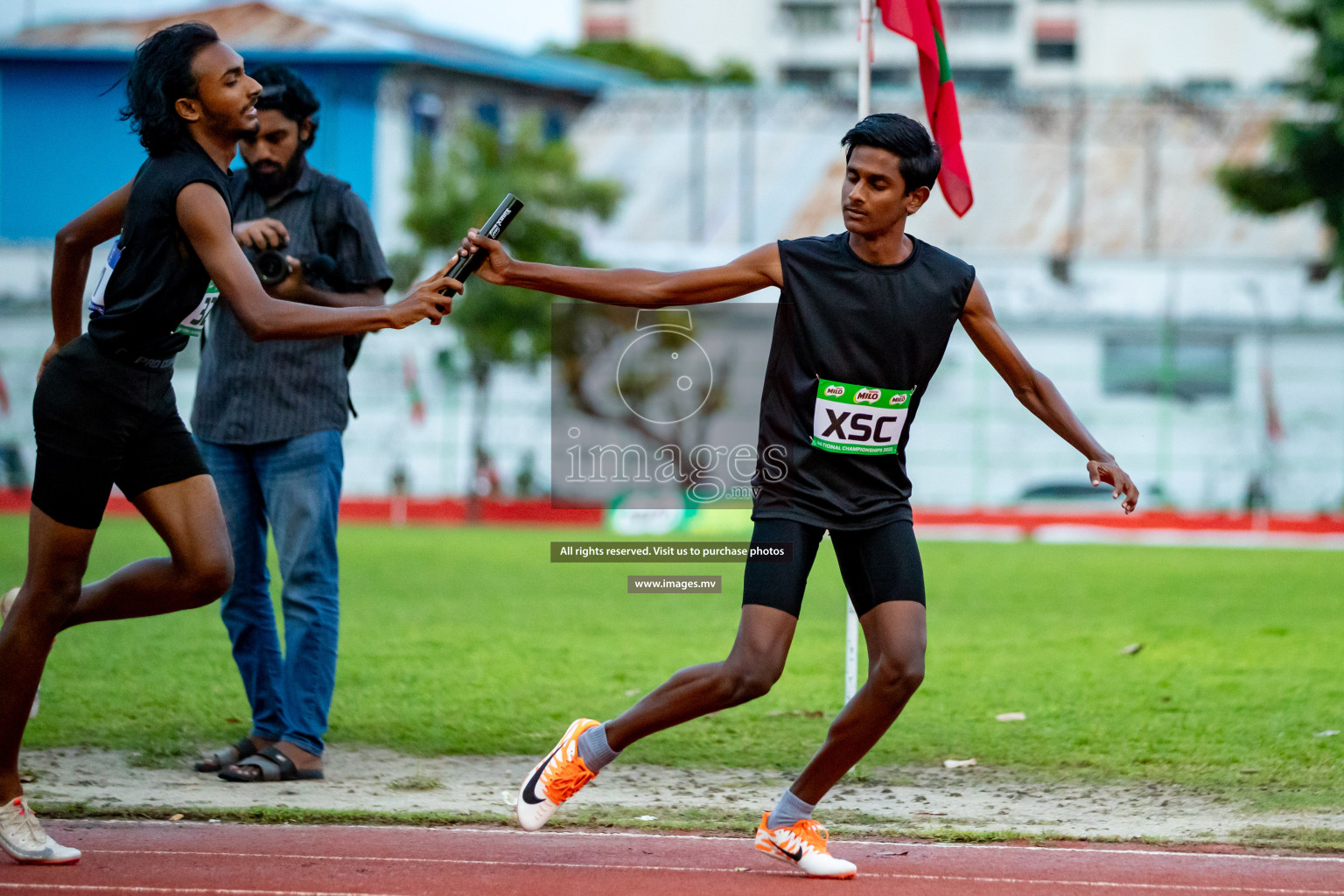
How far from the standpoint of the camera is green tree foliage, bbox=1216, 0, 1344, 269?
28250 mm

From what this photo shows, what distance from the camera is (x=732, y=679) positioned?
475 cm

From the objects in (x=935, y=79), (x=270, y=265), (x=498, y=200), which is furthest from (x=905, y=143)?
(x=498, y=200)

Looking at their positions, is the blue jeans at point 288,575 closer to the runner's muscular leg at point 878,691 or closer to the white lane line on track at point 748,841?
the white lane line on track at point 748,841

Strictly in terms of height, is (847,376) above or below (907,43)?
below

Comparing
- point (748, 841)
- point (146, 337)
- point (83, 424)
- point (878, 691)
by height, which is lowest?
point (748, 841)

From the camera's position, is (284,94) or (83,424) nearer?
(83,424)

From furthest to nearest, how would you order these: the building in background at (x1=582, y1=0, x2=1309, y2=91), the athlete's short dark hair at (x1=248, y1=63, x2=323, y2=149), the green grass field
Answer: the building in background at (x1=582, y1=0, x2=1309, y2=91) → the green grass field → the athlete's short dark hair at (x1=248, y1=63, x2=323, y2=149)

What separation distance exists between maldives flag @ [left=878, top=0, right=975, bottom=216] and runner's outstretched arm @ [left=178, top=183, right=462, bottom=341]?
9.68 feet

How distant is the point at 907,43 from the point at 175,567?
67.8 m

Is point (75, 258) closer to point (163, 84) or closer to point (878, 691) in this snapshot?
point (163, 84)

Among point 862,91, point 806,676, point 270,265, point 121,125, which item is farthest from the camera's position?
point 121,125

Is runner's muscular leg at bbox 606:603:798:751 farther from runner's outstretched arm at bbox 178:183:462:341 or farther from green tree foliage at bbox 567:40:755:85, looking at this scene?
green tree foliage at bbox 567:40:755:85

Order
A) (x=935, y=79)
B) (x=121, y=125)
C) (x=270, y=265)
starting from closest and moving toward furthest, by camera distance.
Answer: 1. (x=270, y=265)
2. (x=935, y=79)
3. (x=121, y=125)

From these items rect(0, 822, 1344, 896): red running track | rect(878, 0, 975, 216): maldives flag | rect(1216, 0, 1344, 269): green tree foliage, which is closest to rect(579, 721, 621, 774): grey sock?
rect(0, 822, 1344, 896): red running track
